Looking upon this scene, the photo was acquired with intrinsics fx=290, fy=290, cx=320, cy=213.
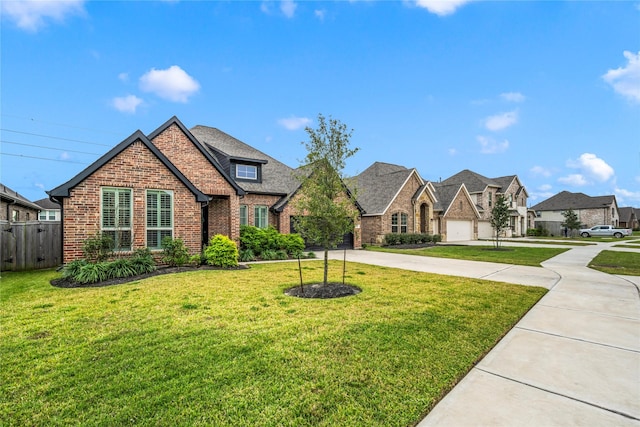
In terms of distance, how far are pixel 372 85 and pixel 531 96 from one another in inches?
350

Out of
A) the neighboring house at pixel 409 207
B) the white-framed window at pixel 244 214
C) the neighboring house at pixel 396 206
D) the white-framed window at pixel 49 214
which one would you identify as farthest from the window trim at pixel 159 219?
the white-framed window at pixel 49 214

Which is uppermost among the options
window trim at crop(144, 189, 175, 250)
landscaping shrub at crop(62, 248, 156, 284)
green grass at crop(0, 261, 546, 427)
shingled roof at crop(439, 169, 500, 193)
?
shingled roof at crop(439, 169, 500, 193)

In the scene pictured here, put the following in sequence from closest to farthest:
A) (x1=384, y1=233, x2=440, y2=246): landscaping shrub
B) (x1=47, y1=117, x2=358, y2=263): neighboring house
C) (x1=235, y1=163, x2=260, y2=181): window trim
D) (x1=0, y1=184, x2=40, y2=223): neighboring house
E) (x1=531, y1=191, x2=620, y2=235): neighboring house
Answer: (x1=47, y1=117, x2=358, y2=263): neighboring house, (x1=0, y1=184, x2=40, y2=223): neighboring house, (x1=235, y1=163, x2=260, y2=181): window trim, (x1=384, y1=233, x2=440, y2=246): landscaping shrub, (x1=531, y1=191, x2=620, y2=235): neighboring house

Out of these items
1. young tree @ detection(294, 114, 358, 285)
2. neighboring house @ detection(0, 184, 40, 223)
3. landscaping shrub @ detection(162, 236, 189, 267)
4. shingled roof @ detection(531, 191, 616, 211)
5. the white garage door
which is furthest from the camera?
shingled roof @ detection(531, 191, 616, 211)

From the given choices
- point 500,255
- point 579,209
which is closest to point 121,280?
point 500,255

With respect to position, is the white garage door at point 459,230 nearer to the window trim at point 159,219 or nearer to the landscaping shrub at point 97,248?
the window trim at point 159,219

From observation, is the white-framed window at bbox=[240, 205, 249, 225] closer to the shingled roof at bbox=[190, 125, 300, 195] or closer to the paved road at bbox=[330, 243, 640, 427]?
the shingled roof at bbox=[190, 125, 300, 195]

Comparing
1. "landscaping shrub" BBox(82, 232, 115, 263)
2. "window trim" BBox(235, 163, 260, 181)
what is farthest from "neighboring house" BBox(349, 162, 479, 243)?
"landscaping shrub" BBox(82, 232, 115, 263)

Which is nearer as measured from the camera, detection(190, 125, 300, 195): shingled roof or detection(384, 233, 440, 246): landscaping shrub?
detection(190, 125, 300, 195): shingled roof

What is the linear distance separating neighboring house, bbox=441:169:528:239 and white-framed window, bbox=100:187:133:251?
34.7 metres

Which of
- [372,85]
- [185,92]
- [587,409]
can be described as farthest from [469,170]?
[587,409]

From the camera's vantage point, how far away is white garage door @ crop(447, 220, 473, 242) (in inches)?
1151

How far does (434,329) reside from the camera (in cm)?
445

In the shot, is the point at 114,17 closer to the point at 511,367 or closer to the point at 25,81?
the point at 25,81
